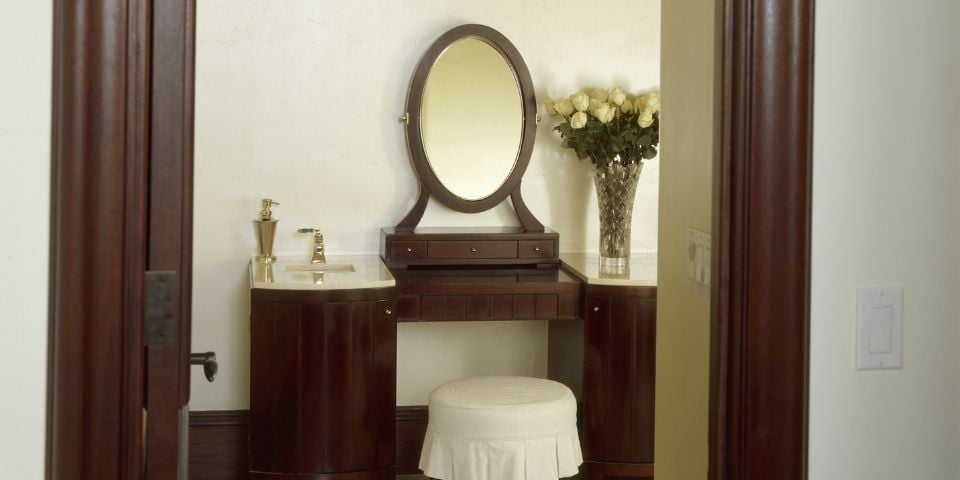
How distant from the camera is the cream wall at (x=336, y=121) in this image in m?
3.93

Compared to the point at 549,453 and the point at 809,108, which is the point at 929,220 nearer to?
the point at 809,108

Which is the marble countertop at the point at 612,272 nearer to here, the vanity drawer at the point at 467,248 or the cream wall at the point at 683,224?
the vanity drawer at the point at 467,248

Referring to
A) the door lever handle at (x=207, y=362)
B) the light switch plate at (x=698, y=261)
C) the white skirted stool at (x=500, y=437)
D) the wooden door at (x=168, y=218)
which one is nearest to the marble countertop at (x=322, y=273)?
the white skirted stool at (x=500, y=437)

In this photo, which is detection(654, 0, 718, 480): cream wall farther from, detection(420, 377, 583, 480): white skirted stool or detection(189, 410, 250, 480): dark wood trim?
detection(189, 410, 250, 480): dark wood trim

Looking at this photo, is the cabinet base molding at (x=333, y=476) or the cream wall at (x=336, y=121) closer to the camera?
the cabinet base molding at (x=333, y=476)

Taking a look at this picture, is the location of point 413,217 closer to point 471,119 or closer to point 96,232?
point 471,119

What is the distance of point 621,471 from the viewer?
364 cm

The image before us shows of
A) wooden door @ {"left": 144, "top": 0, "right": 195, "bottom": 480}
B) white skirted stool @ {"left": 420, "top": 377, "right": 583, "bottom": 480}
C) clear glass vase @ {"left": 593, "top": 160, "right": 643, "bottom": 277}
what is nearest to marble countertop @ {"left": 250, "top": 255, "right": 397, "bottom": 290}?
white skirted stool @ {"left": 420, "top": 377, "right": 583, "bottom": 480}

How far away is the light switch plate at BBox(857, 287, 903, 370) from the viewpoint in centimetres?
144

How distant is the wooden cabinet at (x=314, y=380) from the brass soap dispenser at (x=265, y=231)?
428 millimetres

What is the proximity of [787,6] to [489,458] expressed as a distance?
6.85 feet

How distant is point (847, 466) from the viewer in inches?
57.2

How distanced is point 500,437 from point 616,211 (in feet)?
3.16

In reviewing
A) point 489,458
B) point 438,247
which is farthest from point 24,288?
point 438,247
